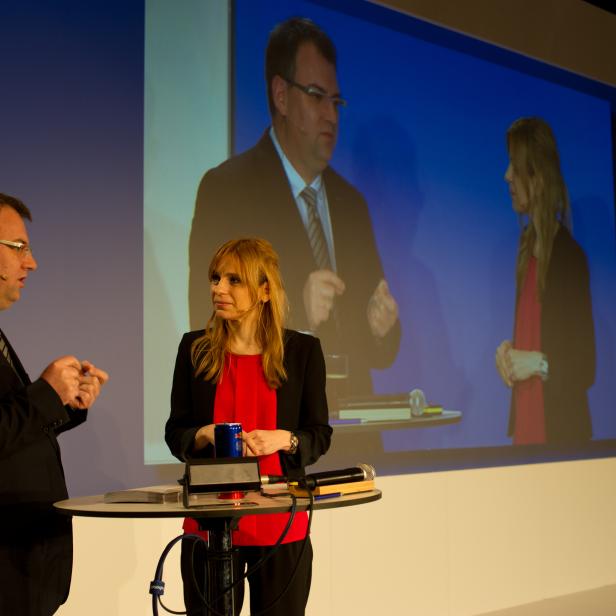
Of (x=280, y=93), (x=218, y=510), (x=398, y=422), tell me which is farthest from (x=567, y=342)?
(x=218, y=510)

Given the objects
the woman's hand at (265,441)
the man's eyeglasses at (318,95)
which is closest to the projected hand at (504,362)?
the man's eyeglasses at (318,95)

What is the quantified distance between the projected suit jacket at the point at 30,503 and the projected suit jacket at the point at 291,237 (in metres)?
1.77

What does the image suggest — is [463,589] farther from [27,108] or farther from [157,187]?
[27,108]

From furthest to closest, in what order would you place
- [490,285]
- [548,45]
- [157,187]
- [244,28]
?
[548,45] < [490,285] < [244,28] < [157,187]

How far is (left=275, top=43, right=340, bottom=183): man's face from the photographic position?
4055 millimetres

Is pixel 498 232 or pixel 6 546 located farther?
pixel 498 232

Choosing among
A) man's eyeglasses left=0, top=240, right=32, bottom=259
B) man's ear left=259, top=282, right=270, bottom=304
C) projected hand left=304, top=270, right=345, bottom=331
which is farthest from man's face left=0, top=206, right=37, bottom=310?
projected hand left=304, top=270, right=345, bottom=331

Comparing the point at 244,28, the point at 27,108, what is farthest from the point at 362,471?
the point at 244,28

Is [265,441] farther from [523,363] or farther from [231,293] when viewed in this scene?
[523,363]

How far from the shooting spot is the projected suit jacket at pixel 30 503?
69.9 inches

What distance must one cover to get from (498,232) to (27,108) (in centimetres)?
282

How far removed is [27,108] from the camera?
3.21m

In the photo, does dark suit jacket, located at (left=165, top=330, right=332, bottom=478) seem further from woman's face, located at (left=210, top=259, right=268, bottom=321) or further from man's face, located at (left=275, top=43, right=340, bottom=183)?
man's face, located at (left=275, top=43, right=340, bottom=183)

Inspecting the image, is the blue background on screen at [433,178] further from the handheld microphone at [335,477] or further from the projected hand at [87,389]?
the handheld microphone at [335,477]
